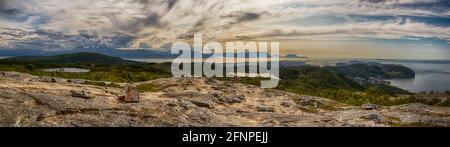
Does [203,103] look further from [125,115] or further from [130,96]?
[125,115]

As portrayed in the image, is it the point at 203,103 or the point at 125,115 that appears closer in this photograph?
the point at 125,115

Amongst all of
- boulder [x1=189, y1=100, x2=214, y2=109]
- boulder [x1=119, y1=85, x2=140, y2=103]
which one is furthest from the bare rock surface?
boulder [x1=119, y1=85, x2=140, y2=103]

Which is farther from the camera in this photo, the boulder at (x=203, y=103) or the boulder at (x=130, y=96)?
the boulder at (x=203, y=103)

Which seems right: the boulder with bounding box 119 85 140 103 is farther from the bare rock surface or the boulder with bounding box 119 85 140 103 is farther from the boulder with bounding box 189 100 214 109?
the boulder with bounding box 189 100 214 109

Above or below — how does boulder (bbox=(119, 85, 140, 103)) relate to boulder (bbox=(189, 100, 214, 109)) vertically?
above

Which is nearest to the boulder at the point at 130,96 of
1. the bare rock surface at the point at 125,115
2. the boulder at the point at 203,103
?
the bare rock surface at the point at 125,115

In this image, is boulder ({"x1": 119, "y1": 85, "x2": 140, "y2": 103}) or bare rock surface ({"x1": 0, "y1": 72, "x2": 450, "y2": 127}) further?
boulder ({"x1": 119, "y1": 85, "x2": 140, "y2": 103})

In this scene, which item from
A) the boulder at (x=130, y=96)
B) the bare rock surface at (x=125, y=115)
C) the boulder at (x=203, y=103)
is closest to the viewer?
the bare rock surface at (x=125, y=115)

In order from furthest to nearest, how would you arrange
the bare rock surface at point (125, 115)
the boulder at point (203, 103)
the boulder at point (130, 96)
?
the boulder at point (203, 103) < the boulder at point (130, 96) < the bare rock surface at point (125, 115)

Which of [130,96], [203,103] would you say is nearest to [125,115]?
[130,96]

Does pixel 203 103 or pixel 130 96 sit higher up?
pixel 130 96

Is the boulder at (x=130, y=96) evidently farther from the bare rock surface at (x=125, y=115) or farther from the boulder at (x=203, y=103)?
the boulder at (x=203, y=103)
